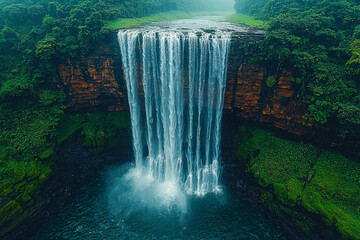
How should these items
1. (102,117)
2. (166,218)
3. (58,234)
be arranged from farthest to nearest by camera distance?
(102,117), (166,218), (58,234)

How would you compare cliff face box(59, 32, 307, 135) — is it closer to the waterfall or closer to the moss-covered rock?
the moss-covered rock

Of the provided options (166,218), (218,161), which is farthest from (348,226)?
(166,218)

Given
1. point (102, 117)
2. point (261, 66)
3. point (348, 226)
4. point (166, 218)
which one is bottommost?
point (166, 218)

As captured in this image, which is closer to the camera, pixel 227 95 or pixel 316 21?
pixel 316 21

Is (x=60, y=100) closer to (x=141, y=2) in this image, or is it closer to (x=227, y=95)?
(x=227, y=95)

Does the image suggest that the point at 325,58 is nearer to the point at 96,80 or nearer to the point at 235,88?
the point at 235,88

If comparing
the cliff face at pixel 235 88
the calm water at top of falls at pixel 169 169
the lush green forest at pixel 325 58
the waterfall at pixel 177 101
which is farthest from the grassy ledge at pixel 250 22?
the calm water at top of falls at pixel 169 169

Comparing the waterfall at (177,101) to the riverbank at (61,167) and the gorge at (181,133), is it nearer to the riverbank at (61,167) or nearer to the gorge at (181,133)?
the gorge at (181,133)
